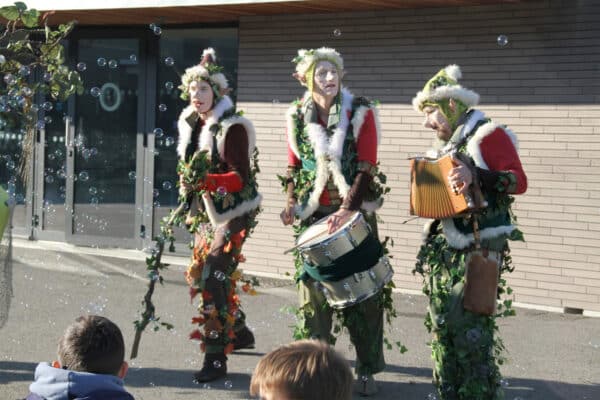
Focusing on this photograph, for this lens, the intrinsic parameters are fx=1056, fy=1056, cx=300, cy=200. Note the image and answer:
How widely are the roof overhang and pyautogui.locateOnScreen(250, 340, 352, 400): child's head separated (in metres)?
7.31

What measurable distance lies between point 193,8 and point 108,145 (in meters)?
2.69

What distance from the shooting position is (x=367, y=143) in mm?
6145

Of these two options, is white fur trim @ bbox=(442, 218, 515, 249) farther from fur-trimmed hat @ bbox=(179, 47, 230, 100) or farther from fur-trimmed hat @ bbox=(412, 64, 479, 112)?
fur-trimmed hat @ bbox=(179, 47, 230, 100)

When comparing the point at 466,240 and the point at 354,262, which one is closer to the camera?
the point at 466,240

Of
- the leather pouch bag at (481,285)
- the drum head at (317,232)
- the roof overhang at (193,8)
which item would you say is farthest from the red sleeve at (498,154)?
the roof overhang at (193,8)

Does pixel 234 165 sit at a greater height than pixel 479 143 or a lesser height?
lesser

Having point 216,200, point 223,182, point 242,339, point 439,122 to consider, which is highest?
point 439,122

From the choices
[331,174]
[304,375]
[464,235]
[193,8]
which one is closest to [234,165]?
[331,174]

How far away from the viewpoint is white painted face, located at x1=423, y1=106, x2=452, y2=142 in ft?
18.1

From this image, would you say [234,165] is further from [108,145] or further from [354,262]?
[108,145]

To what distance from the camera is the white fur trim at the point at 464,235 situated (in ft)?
17.5

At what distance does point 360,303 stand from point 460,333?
99cm

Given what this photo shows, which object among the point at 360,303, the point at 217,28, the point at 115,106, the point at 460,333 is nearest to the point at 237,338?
the point at 360,303

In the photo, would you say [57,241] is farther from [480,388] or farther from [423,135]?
[480,388]
